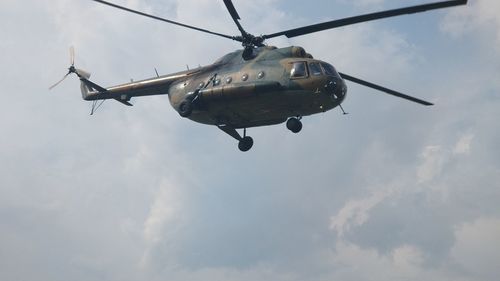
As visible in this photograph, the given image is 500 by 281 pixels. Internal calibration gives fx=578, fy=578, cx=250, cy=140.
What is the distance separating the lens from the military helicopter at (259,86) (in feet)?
94.1

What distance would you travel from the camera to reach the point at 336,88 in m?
28.6

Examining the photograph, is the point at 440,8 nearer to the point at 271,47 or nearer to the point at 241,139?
the point at 271,47

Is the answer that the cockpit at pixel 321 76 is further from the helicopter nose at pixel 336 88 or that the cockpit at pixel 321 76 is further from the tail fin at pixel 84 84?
the tail fin at pixel 84 84

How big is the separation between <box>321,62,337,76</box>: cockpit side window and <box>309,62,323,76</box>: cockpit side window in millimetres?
291

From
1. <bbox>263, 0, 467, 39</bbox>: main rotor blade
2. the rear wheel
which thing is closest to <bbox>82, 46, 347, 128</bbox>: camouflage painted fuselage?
<bbox>263, 0, 467, 39</bbox>: main rotor blade

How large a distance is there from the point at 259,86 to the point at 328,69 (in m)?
3.57

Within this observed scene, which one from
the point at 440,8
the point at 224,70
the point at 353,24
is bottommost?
the point at 440,8

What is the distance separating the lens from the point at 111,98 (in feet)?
129

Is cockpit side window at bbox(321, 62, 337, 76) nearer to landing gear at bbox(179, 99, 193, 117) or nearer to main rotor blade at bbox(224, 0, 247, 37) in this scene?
main rotor blade at bbox(224, 0, 247, 37)

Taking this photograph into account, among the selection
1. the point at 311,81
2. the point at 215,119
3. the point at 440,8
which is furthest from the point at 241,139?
the point at 440,8

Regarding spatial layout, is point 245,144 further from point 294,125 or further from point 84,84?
point 84,84

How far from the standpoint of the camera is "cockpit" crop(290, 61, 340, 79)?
28.8 m

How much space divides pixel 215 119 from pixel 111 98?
1028 cm

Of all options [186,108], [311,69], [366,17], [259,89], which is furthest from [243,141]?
[366,17]
